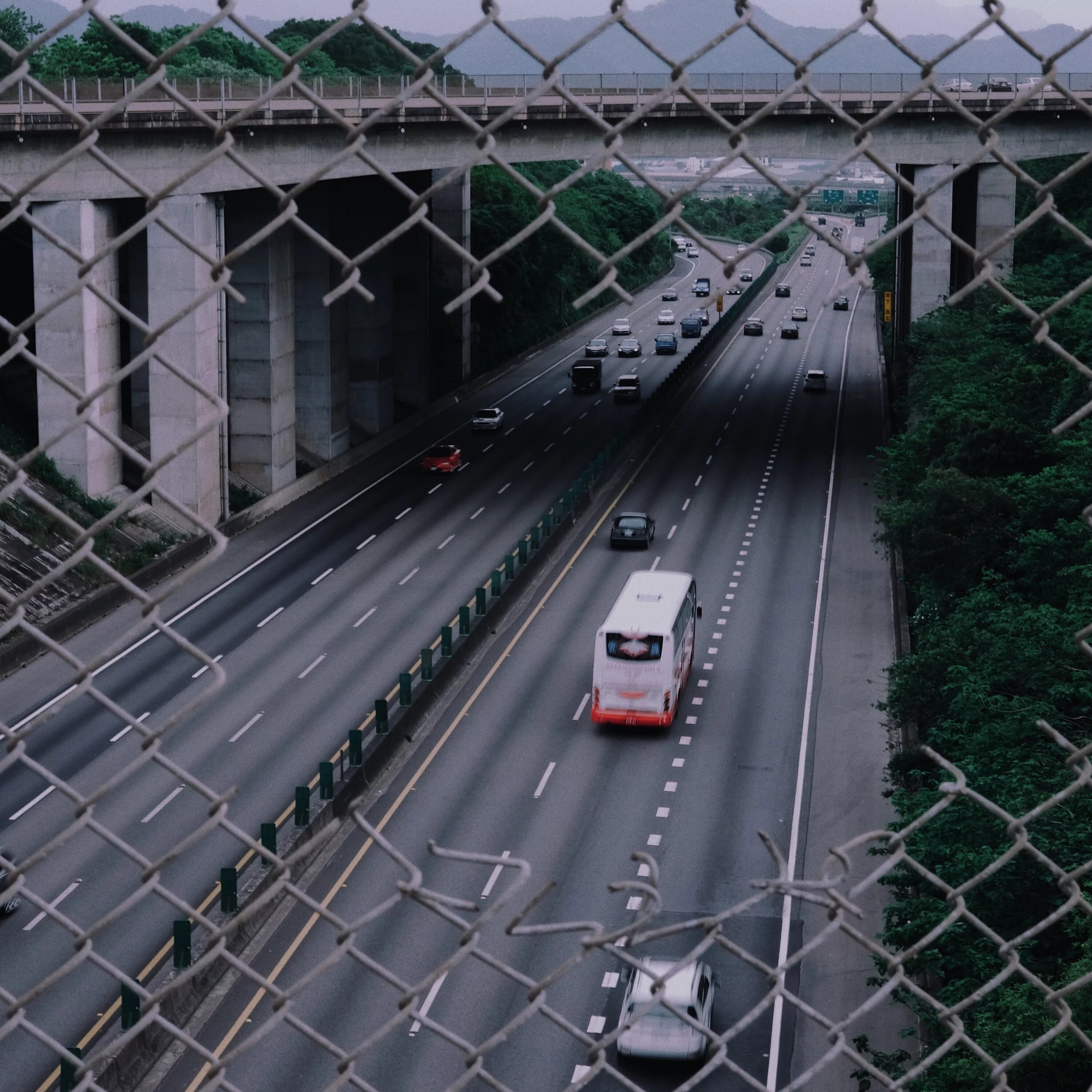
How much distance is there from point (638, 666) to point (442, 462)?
28.4 metres

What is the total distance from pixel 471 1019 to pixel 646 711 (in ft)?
40.7

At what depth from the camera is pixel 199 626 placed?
43250mm

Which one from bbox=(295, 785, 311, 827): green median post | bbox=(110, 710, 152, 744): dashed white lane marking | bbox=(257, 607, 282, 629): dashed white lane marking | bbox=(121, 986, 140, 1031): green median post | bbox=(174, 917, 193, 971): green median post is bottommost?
bbox=(257, 607, 282, 629): dashed white lane marking

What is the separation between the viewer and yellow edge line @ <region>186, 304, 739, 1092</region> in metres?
23.5

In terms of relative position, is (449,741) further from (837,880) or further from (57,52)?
(57,52)

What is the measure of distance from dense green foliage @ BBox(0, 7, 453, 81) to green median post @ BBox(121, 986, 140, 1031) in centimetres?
4219

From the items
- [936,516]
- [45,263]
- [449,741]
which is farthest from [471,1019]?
[45,263]

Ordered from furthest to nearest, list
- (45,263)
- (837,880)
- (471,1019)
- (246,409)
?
(246,409), (45,263), (471,1019), (837,880)

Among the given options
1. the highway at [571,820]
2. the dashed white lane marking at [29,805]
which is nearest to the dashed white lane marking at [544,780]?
the highway at [571,820]

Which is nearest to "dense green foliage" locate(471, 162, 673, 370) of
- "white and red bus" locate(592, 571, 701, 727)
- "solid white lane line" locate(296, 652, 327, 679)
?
"solid white lane line" locate(296, 652, 327, 679)

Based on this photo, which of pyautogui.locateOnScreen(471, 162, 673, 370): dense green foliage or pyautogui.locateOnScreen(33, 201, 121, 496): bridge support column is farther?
pyautogui.locateOnScreen(471, 162, 673, 370): dense green foliage

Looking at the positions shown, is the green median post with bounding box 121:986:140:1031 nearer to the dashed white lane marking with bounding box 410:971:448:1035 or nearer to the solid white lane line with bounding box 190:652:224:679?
the dashed white lane marking with bounding box 410:971:448:1035

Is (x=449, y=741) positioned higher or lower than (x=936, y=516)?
lower

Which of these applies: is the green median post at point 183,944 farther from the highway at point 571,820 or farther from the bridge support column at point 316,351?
the bridge support column at point 316,351
